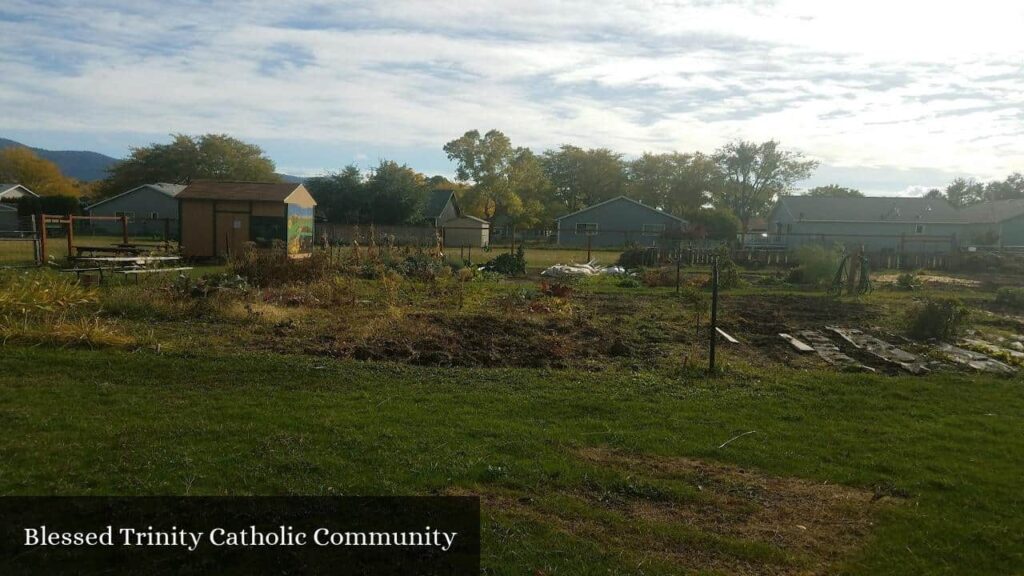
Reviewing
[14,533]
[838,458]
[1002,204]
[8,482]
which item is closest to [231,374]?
[8,482]

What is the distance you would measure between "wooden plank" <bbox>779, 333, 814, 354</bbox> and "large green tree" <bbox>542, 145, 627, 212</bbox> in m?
67.7

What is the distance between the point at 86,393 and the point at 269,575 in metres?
4.34

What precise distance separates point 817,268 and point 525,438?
20.2 meters

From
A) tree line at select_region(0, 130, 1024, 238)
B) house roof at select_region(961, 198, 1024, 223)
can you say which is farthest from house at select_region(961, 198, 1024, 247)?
tree line at select_region(0, 130, 1024, 238)

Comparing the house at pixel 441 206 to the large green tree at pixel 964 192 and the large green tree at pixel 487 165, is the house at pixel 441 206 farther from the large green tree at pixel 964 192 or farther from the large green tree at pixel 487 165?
the large green tree at pixel 964 192

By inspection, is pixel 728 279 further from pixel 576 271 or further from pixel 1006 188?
pixel 1006 188

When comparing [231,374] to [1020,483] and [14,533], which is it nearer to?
[14,533]

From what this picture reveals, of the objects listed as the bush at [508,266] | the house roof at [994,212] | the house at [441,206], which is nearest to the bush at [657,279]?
the bush at [508,266]

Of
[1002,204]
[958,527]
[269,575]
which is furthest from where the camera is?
[1002,204]

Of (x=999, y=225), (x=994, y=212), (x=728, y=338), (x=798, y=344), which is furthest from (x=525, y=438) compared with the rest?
(x=994, y=212)

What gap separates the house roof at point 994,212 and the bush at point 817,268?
38.1 meters

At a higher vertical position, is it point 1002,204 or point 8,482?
point 1002,204

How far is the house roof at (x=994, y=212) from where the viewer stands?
51681 millimetres

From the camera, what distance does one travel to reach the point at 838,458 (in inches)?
214
